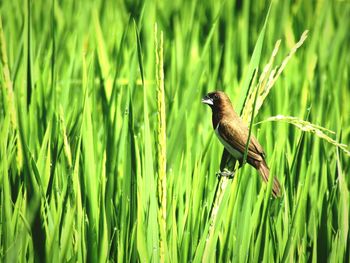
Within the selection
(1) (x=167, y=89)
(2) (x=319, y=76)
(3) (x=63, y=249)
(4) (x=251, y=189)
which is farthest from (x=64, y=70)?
(3) (x=63, y=249)

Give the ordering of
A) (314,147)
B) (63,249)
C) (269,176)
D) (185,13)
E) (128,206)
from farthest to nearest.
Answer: (185,13) → (314,147) → (128,206) → (269,176) → (63,249)

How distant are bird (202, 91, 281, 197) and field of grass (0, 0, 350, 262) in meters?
0.04

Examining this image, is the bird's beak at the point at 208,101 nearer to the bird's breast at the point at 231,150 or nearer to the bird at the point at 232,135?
the bird at the point at 232,135

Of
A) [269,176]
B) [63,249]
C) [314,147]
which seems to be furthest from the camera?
[314,147]

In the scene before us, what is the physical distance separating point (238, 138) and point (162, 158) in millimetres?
390

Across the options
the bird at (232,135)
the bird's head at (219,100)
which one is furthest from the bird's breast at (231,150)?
the bird's head at (219,100)

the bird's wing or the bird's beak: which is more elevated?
the bird's beak

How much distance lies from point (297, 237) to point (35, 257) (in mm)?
719

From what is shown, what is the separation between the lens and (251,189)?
162 centimetres

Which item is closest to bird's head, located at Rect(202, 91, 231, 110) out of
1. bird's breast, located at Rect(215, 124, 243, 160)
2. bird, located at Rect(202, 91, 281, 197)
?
bird, located at Rect(202, 91, 281, 197)

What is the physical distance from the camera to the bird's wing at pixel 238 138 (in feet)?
4.61

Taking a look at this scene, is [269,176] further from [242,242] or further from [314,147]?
[314,147]

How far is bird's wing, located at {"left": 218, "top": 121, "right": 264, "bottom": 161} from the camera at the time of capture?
140 cm

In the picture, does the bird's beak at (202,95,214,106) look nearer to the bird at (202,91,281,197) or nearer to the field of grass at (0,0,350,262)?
the bird at (202,91,281,197)
